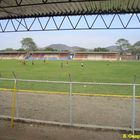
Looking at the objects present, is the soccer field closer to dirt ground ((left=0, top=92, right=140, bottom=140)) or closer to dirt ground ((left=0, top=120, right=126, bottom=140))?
dirt ground ((left=0, top=92, right=140, bottom=140))

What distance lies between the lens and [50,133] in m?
8.88

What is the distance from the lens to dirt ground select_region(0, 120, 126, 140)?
841 cm

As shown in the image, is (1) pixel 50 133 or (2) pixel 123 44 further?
(2) pixel 123 44

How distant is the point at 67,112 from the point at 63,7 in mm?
5696

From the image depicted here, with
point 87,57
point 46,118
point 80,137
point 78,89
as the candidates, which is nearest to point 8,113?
point 46,118

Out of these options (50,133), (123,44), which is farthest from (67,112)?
(123,44)

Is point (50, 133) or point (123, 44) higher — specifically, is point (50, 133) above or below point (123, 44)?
below

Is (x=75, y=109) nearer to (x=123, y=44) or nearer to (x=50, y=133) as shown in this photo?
(x=50, y=133)

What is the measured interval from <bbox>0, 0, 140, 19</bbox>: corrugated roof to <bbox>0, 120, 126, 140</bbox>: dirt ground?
19.3ft

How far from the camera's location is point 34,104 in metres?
13.6

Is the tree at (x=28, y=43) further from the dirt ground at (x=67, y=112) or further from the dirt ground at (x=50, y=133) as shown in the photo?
the dirt ground at (x=50, y=133)

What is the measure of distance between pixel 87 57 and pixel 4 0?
358 ft

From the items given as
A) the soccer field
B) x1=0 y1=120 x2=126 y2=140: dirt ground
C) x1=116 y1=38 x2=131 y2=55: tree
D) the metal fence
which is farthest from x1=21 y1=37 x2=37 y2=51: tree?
x1=0 y1=120 x2=126 y2=140: dirt ground

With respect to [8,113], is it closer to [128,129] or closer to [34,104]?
[34,104]
